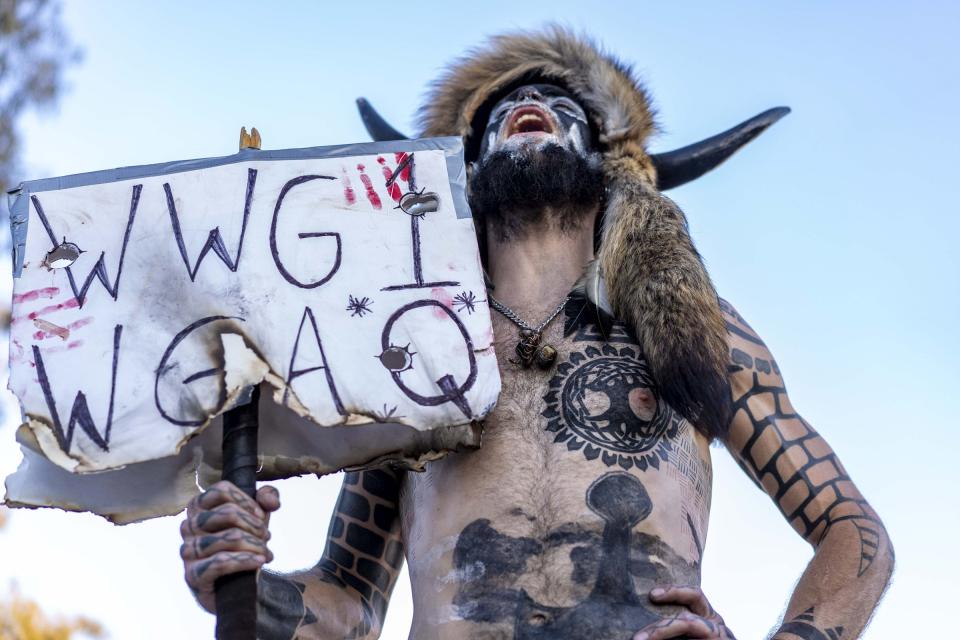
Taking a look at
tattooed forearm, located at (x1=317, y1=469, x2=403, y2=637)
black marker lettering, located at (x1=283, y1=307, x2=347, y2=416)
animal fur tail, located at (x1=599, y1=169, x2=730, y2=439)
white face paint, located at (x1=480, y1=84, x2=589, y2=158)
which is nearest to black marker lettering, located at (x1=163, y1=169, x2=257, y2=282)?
black marker lettering, located at (x1=283, y1=307, x2=347, y2=416)

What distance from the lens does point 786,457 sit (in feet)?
12.0

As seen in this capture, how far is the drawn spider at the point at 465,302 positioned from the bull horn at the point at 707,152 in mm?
1733

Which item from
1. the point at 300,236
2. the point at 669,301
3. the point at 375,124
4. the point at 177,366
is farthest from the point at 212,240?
the point at 375,124

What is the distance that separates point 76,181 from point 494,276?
1.47 m

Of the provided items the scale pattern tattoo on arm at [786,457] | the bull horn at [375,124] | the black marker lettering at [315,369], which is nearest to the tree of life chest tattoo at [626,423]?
the scale pattern tattoo on arm at [786,457]

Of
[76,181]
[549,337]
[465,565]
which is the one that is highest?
[76,181]

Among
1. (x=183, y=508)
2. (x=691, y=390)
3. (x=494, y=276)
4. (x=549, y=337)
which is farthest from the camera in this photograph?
(x=494, y=276)

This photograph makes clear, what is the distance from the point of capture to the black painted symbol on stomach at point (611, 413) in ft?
11.4

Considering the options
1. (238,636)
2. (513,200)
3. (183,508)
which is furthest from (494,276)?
(238,636)

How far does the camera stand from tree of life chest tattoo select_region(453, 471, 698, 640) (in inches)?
122

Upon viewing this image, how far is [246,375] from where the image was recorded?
9.74ft

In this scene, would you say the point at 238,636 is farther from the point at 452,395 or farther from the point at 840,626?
the point at 840,626

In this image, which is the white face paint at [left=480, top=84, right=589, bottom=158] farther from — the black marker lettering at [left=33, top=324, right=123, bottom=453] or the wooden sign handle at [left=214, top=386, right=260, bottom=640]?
the black marker lettering at [left=33, top=324, right=123, bottom=453]

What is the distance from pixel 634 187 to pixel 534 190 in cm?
33
